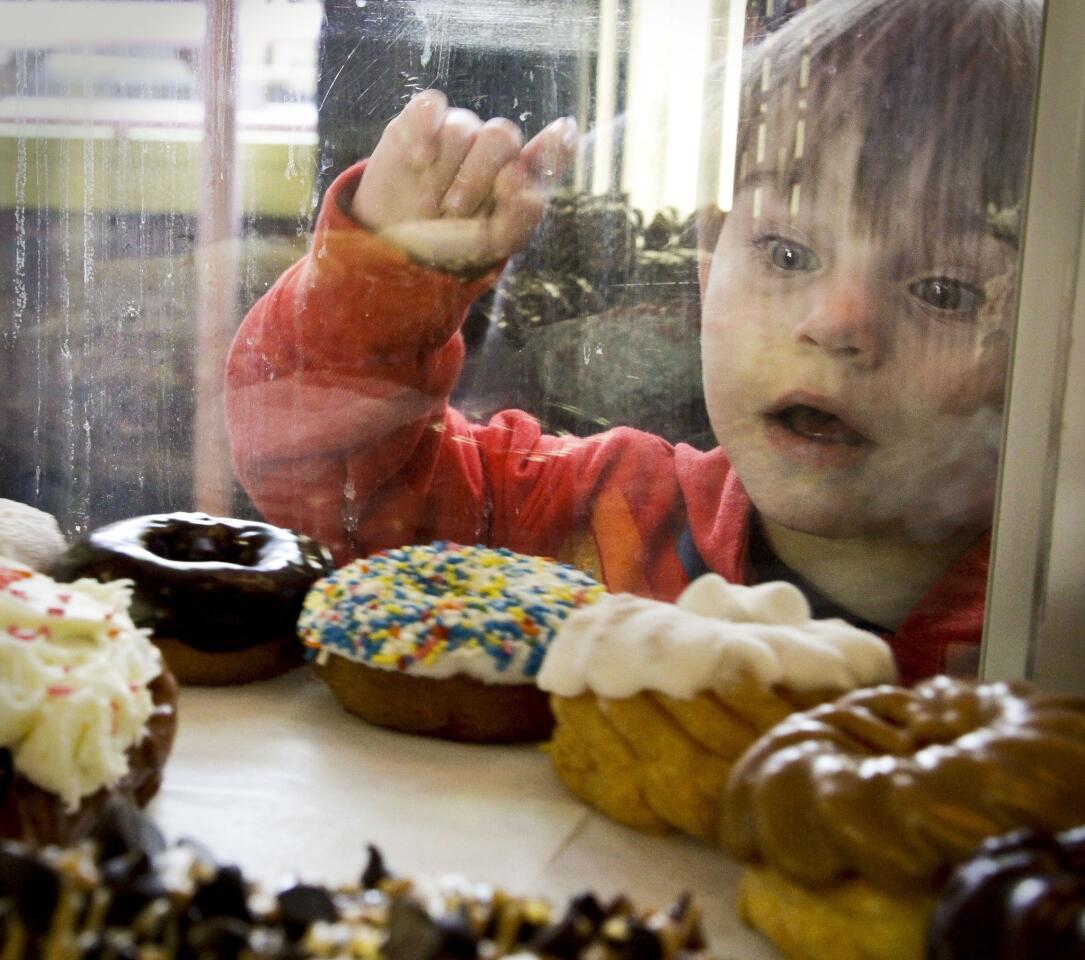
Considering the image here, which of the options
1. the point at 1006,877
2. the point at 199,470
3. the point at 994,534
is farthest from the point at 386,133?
the point at 1006,877

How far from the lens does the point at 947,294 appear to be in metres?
1.87

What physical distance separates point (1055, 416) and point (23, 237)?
5.99 feet

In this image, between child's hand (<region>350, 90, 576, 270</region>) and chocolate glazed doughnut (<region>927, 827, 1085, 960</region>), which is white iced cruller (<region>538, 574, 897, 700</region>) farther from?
child's hand (<region>350, 90, 576, 270</region>)

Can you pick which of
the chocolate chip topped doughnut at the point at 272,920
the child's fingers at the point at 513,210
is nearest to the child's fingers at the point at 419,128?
the child's fingers at the point at 513,210

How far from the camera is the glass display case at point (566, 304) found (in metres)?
1.77

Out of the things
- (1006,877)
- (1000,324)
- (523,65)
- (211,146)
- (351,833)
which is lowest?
(351,833)

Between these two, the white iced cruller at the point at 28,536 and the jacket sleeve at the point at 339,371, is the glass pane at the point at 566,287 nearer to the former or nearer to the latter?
the jacket sleeve at the point at 339,371

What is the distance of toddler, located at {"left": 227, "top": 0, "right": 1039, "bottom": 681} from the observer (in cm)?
187

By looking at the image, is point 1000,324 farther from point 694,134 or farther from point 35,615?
point 35,615

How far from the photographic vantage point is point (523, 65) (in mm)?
2062

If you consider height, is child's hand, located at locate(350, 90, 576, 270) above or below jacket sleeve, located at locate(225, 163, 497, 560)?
above

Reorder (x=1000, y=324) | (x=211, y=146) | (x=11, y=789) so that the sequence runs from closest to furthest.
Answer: (x=11, y=789)
(x=1000, y=324)
(x=211, y=146)

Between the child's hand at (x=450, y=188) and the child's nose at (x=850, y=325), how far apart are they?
0.52m

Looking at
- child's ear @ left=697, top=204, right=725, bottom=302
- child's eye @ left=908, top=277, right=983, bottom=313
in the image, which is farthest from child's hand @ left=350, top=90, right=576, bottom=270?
child's eye @ left=908, top=277, right=983, bottom=313
